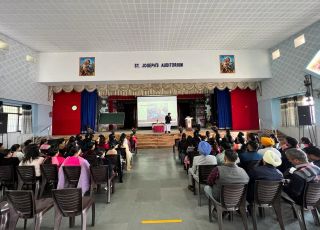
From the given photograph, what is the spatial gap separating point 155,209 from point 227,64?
8.64 meters

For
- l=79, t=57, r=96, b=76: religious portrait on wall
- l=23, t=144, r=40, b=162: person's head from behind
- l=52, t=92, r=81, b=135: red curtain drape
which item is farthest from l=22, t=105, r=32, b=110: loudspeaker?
l=23, t=144, r=40, b=162: person's head from behind

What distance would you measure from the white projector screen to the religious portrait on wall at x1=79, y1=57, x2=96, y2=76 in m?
3.92

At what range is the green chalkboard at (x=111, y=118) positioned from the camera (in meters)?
11.2

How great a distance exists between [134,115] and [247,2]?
10335 mm

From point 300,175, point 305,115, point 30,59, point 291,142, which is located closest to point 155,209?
point 300,175

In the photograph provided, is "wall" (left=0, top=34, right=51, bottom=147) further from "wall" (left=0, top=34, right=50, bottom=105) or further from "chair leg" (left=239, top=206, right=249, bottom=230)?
"chair leg" (left=239, top=206, right=249, bottom=230)

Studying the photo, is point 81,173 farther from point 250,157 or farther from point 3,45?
point 3,45

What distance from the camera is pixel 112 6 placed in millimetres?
5746

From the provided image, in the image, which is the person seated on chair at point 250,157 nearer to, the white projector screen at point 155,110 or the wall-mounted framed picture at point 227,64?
the wall-mounted framed picture at point 227,64

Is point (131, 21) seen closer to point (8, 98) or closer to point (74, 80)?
point (74, 80)

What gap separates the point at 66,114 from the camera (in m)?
10.8

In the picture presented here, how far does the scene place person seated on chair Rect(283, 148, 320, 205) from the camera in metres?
2.13

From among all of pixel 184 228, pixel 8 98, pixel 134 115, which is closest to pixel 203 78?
pixel 134 115

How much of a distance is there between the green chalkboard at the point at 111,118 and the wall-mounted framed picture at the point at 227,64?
6.47 m
